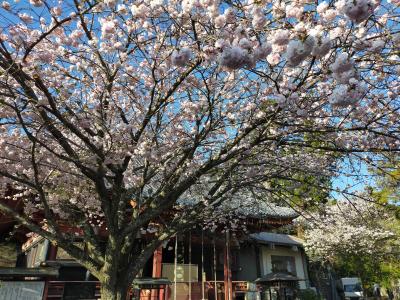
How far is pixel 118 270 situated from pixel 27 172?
3337mm

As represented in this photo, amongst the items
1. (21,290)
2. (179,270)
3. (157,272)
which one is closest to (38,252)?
(157,272)

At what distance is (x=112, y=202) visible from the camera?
5.35 metres

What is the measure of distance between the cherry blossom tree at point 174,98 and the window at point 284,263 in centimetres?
1085

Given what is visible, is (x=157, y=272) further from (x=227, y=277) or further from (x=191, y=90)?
(x=191, y=90)

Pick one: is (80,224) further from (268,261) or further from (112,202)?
(268,261)

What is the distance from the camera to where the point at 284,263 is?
17.2 meters

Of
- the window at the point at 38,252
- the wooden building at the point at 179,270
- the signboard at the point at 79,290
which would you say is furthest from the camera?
the window at the point at 38,252

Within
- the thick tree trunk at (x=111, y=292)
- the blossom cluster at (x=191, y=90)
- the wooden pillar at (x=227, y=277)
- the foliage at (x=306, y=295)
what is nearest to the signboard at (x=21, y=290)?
the blossom cluster at (x=191, y=90)

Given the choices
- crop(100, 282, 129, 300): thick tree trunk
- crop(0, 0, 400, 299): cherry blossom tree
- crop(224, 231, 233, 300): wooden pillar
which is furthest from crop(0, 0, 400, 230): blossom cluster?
crop(224, 231, 233, 300): wooden pillar

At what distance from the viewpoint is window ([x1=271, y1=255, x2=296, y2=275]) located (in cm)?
1664

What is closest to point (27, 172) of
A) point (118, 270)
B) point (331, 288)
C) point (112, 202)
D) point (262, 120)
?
point (112, 202)

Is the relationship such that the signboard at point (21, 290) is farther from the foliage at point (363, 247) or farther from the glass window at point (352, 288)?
the glass window at point (352, 288)

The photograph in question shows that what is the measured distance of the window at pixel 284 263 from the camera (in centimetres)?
1664

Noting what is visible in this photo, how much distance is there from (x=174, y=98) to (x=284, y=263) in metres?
14.1
